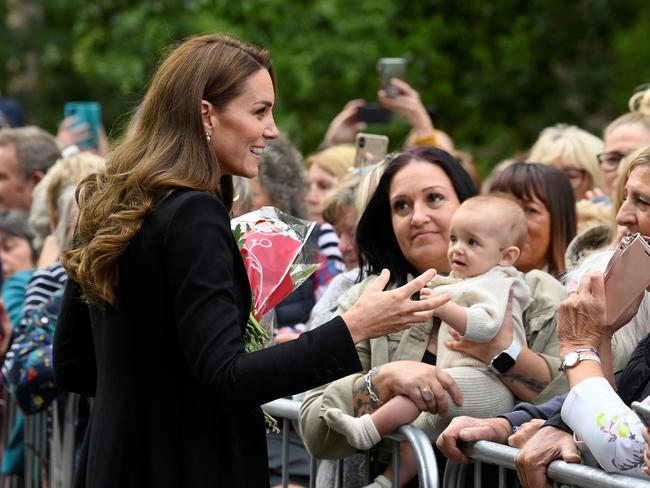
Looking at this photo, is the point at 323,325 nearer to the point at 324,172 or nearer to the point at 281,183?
the point at 281,183

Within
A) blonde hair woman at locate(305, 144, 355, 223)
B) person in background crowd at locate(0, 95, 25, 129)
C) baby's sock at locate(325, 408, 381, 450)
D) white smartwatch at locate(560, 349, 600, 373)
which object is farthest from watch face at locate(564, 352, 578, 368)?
person in background crowd at locate(0, 95, 25, 129)

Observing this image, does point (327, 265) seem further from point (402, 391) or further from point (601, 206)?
point (402, 391)

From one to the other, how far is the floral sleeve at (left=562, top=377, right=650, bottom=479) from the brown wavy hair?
1152 mm

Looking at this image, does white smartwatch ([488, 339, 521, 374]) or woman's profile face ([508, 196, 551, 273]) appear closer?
white smartwatch ([488, 339, 521, 374])

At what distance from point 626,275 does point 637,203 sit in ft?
1.61

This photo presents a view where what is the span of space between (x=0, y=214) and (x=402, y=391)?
4388 mm

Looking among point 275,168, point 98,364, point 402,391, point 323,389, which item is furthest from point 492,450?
point 275,168

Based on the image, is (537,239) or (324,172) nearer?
(537,239)

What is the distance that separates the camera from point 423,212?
4.64m

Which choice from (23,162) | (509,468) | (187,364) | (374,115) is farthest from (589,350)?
(374,115)

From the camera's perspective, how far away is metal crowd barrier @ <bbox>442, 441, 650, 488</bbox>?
329 cm

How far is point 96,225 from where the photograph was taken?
3.48 m

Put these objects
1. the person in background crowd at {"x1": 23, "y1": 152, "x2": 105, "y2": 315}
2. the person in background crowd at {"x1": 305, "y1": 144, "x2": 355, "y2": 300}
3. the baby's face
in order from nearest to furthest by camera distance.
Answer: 1. the baby's face
2. the person in background crowd at {"x1": 23, "y1": 152, "x2": 105, "y2": 315}
3. the person in background crowd at {"x1": 305, "y1": 144, "x2": 355, "y2": 300}

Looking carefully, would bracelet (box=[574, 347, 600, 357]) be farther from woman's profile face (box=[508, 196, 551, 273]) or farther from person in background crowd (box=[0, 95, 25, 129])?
person in background crowd (box=[0, 95, 25, 129])
